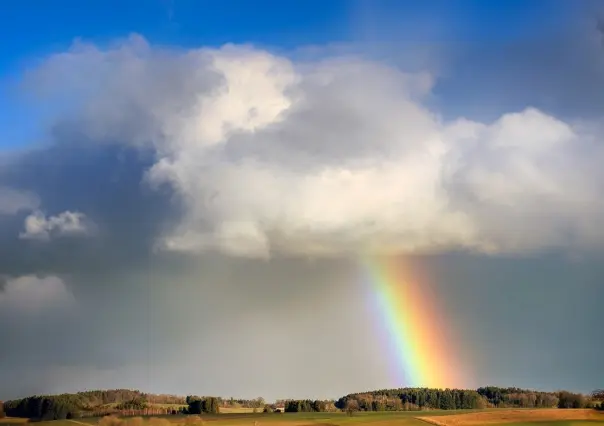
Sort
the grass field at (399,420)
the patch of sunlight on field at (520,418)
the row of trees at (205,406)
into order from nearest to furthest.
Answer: the grass field at (399,420), the patch of sunlight on field at (520,418), the row of trees at (205,406)

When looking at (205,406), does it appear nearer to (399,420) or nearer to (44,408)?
(44,408)

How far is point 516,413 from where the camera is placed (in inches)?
6486

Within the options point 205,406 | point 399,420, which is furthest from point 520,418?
point 205,406

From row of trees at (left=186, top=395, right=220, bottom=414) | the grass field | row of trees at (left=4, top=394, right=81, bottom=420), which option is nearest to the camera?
the grass field

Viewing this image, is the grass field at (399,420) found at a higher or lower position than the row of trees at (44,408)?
lower

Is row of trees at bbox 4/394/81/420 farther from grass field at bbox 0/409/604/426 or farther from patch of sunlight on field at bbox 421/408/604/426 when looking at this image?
patch of sunlight on field at bbox 421/408/604/426

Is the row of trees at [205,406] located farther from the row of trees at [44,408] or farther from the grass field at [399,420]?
the row of trees at [44,408]

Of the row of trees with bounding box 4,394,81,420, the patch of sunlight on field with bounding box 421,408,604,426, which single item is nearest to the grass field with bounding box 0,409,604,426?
the patch of sunlight on field with bounding box 421,408,604,426

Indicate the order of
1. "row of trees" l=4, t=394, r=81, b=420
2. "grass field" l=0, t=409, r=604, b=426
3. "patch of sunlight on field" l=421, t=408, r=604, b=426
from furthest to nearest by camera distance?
"row of trees" l=4, t=394, r=81, b=420 → "patch of sunlight on field" l=421, t=408, r=604, b=426 → "grass field" l=0, t=409, r=604, b=426

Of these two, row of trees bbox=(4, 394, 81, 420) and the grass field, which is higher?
row of trees bbox=(4, 394, 81, 420)

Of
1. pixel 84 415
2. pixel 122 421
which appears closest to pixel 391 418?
pixel 122 421

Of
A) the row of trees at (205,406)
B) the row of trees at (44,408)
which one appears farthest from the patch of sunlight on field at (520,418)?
the row of trees at (44,408)

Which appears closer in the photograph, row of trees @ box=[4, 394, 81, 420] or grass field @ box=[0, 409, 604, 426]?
grass field @ box=[0, 409, 604, 426]

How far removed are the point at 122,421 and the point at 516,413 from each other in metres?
94.1
